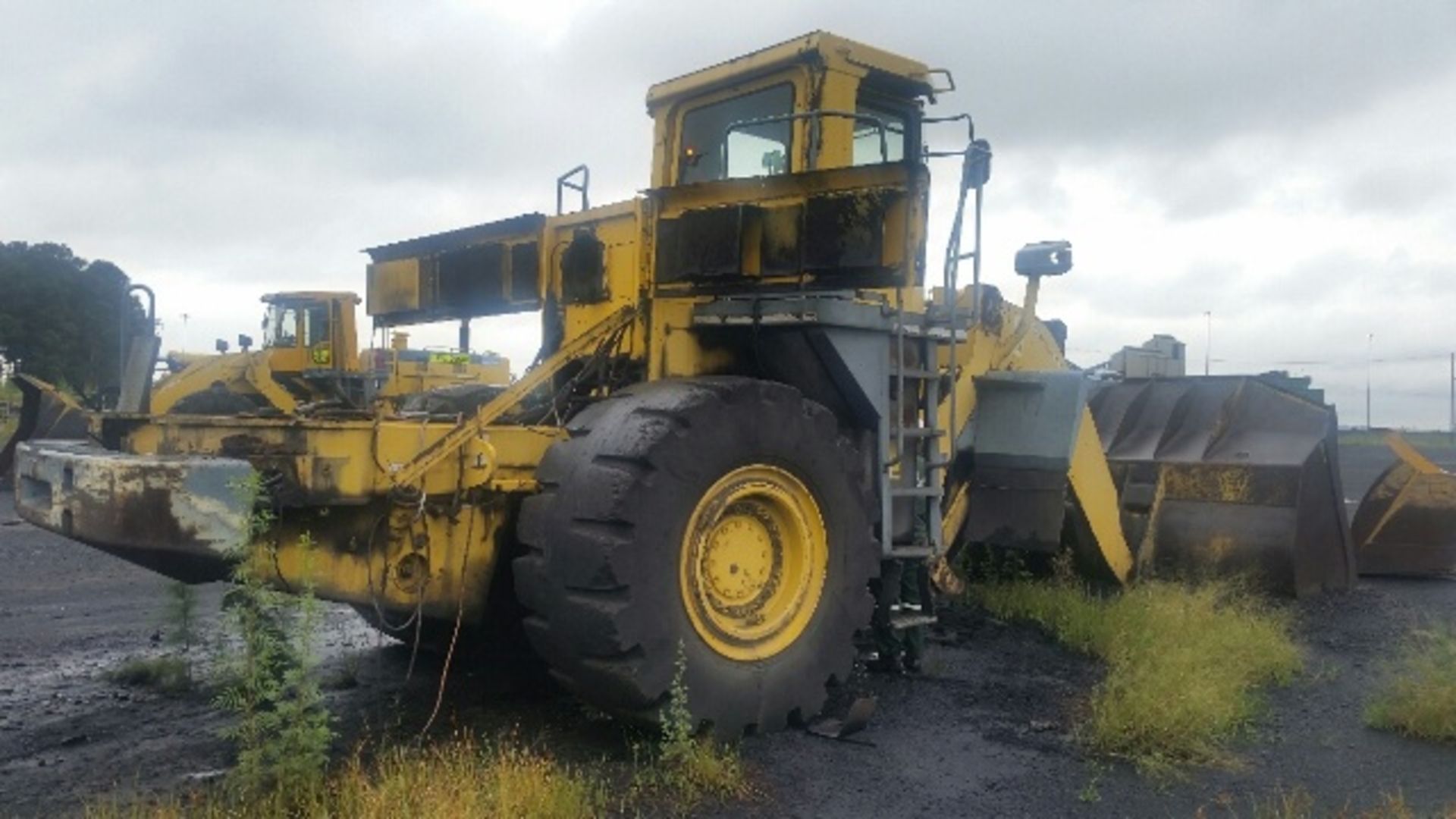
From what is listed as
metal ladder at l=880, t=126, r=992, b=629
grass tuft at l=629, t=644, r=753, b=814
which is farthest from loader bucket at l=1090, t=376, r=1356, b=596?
grass tuft at l=629, t=644, r=753, b=814

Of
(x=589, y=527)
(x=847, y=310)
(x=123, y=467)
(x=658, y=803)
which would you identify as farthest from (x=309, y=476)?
(x=847, y=310)

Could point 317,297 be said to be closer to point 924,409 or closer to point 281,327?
point 281,327

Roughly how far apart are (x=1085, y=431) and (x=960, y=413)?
0.92 metres

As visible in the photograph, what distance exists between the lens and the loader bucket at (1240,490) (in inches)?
328

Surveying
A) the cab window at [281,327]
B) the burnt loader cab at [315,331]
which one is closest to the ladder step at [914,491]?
the burnt loader cab at [315,331]

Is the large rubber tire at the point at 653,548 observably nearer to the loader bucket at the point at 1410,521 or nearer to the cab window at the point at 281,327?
the loader bucket at the point at 1410,521

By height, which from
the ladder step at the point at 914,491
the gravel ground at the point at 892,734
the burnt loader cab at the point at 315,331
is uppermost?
the burnt loader cab at the point at 315,331

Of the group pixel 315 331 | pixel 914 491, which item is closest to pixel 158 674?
pixel 914 491

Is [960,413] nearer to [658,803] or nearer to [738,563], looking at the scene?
[738,563]

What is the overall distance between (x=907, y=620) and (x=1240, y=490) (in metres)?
3.81

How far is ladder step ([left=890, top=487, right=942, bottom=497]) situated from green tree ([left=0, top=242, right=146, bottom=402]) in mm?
36860

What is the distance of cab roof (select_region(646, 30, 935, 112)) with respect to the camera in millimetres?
5887

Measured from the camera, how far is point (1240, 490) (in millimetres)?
8516

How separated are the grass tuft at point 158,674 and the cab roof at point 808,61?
392cm
